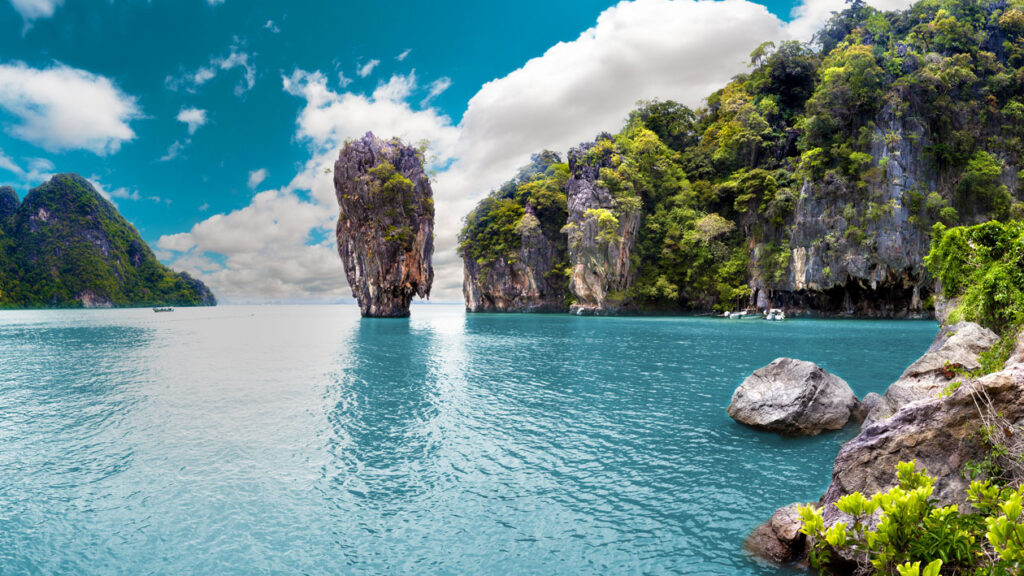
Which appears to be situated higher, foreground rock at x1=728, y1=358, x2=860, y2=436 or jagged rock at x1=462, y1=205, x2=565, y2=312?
jagged rock at x1=462, y1=205, x2=565, y2=312

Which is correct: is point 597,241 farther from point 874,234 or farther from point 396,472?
point 396,472

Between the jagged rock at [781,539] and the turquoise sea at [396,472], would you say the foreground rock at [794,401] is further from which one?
the jagged rock at [781,539]

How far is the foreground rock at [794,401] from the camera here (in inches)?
405

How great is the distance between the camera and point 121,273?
127m

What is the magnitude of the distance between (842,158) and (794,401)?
44765 millimetres

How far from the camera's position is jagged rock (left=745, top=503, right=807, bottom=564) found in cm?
537

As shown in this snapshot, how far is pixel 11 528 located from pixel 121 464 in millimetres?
2549

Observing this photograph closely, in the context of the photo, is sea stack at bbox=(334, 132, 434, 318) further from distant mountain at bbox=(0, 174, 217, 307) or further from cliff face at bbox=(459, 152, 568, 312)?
distant mountain at bbox=(0, 174, 217, 307)

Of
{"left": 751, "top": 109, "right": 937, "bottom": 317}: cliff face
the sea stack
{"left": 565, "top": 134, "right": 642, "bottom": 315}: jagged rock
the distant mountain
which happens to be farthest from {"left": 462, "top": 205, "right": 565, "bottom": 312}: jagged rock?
the distant mountain

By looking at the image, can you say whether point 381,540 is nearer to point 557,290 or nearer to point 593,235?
point 593,235

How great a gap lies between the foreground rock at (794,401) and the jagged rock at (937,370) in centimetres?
77

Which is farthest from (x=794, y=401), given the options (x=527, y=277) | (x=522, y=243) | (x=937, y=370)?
(x=527, y=277)

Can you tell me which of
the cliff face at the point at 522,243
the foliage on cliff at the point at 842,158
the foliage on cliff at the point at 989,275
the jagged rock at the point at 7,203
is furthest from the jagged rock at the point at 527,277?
the jagged rock at the point at 7,203

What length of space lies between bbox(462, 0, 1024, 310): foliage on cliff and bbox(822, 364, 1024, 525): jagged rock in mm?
46500
